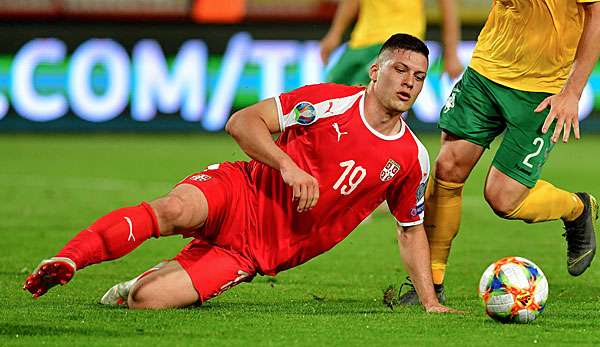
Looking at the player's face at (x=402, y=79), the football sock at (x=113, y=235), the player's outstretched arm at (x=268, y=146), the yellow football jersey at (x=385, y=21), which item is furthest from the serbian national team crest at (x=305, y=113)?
the yellow football jersey at (x=385, y=21)

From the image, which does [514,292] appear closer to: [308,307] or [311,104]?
[308,307]

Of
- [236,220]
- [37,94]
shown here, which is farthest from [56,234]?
[37,94]

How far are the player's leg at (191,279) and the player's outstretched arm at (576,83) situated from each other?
5.36ft

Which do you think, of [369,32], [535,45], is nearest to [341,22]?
[369,32]

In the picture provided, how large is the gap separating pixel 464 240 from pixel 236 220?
356 centimetres

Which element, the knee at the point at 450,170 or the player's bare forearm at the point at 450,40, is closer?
→ the knee at the point at 450,170

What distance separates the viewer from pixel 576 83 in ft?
19.4

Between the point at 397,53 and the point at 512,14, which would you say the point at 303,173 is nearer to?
the point at 397,53

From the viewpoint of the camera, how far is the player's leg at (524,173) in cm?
650

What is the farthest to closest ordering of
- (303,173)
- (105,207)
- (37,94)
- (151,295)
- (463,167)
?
(37,94) → (105,207) → (463,167) → (151,295) → (303,173)

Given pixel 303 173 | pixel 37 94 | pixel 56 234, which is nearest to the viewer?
pixel 303 173

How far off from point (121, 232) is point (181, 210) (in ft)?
1.16

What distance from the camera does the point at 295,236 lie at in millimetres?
6090

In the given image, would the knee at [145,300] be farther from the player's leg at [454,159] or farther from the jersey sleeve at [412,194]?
the player's leg at [454,159]
